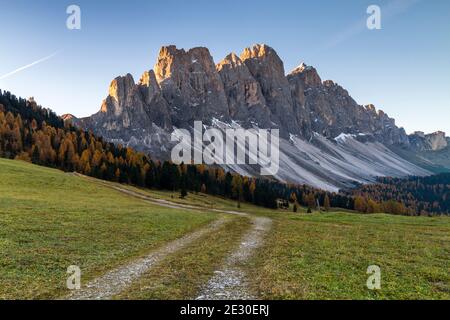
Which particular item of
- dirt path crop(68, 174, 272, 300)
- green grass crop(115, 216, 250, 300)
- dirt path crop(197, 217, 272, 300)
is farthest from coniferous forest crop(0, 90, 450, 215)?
dirt path crop(197, 217, 272, 300)

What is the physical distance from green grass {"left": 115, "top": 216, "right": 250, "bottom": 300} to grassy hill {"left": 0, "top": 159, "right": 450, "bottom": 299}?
0.05 m

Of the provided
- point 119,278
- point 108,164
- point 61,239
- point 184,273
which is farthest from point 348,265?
point 108,164

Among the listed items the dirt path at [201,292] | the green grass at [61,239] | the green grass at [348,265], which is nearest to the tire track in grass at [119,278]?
the dirt path at [201,292]

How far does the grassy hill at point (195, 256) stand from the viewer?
17.0 m

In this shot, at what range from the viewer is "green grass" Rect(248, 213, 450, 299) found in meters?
16.6

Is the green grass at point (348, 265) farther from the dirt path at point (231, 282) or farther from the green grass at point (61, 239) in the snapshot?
the green grass at point (61, 239)

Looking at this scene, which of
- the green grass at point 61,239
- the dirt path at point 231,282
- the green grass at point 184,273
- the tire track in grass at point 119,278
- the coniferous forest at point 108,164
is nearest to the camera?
the dirt path at point 231,282

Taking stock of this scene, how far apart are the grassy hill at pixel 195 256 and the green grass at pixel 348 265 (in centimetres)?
6

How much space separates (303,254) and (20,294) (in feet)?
59.5

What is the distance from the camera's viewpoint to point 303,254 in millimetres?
25844

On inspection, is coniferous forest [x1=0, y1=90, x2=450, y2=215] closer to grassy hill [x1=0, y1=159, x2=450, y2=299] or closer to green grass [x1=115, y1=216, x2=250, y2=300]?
grassy hill [x1=0, y1=159, x2=450, y2=299]

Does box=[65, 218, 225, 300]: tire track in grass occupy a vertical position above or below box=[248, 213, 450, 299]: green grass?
below
